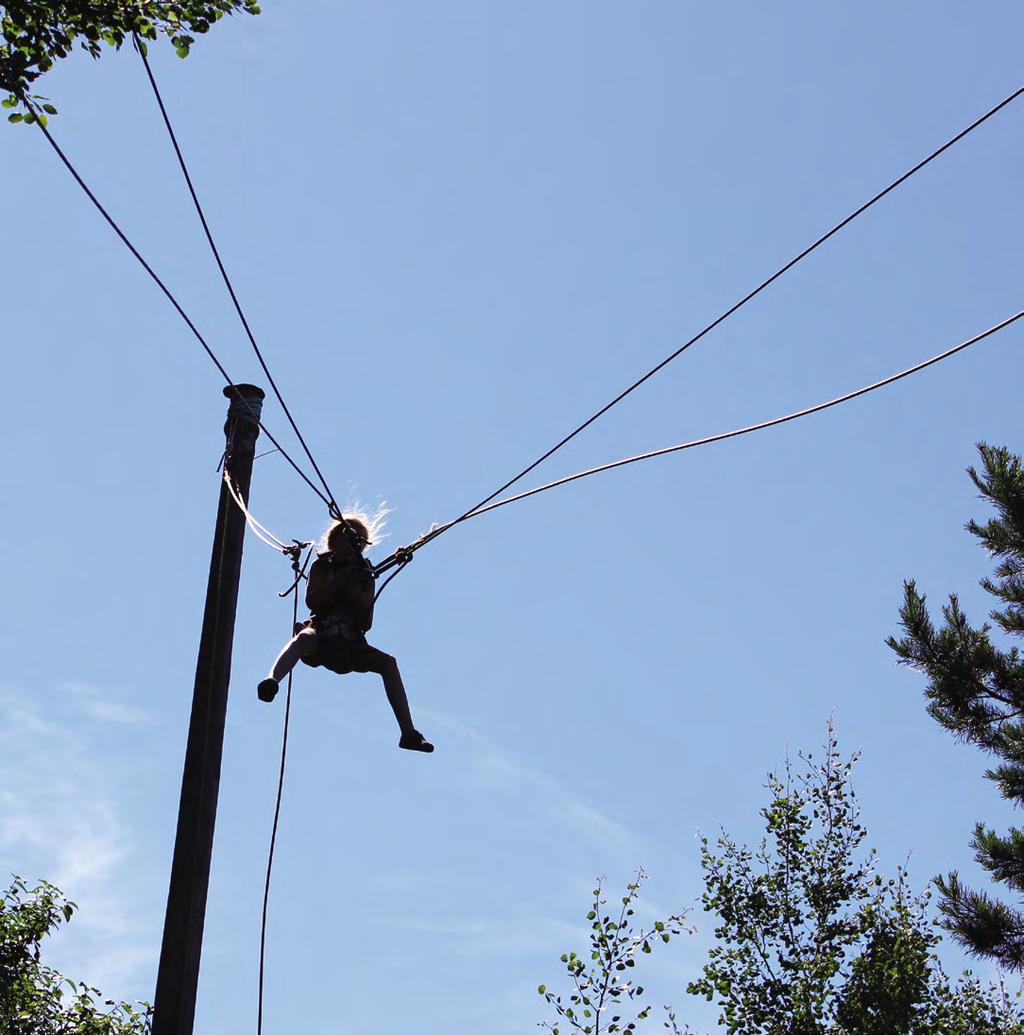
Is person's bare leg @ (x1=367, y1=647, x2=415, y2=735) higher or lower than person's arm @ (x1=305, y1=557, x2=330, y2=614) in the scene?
lower

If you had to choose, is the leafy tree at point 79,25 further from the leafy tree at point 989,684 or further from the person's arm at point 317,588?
the leafy tree at point 989,684

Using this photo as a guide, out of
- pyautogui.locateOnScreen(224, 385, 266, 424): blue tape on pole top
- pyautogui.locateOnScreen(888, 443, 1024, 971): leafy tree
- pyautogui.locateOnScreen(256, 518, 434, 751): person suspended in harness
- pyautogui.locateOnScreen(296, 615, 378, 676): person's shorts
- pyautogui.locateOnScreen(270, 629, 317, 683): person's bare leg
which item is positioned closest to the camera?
pyautogui.locateOnScreen(270, 629, 317, 683): person's bare leg

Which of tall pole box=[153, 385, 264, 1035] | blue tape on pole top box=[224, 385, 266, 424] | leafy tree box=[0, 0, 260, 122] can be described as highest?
leafy tree box=[0, 0, 260, 122]

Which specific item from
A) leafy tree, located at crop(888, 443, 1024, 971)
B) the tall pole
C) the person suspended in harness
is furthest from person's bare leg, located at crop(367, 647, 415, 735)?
leafy tree, located at crop(888, 443, 1024, 971)

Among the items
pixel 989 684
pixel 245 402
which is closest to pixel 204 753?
pixel 245 402

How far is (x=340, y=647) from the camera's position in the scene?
22.1 feet

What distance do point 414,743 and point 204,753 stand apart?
39.4 inches

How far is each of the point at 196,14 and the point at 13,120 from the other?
1.27 m

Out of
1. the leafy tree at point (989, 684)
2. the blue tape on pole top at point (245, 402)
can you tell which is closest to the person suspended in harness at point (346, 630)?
the blue tape on pole top at point (245, 402)

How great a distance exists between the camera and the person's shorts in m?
6.71

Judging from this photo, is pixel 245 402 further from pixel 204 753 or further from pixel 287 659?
pixel 204 753

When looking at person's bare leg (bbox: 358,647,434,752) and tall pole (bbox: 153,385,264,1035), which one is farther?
person's bare leg (bbox: 358,647,434,752)

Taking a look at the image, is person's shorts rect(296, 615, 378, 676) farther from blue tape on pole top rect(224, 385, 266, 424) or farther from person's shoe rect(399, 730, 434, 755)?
blue tape on pole top rect(224, 385, 266, 424)

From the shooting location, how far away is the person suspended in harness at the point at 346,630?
21.7 ft
